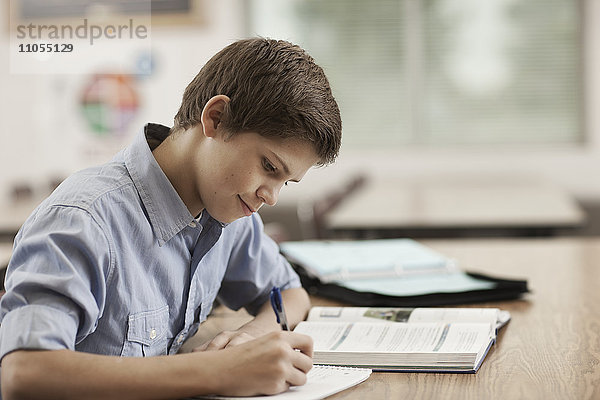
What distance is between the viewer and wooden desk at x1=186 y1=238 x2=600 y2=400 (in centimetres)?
104

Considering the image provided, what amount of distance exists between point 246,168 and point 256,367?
0.28m

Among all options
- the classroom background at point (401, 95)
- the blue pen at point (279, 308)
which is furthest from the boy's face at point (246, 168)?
the classroom background at point (401, 95)

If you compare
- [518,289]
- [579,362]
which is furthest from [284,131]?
[518,289]

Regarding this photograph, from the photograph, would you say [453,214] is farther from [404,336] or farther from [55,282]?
[55,282]

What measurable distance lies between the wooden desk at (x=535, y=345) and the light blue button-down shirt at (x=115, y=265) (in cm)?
14

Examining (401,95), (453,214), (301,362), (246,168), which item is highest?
(401,95)

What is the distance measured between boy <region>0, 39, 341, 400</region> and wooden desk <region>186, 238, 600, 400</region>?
127 mm

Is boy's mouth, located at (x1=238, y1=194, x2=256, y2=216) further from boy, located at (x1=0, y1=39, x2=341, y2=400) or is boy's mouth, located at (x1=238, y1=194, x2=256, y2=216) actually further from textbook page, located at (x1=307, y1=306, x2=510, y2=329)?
textbook page, located at (x1=307, y1=306, x2=510, y2=329)

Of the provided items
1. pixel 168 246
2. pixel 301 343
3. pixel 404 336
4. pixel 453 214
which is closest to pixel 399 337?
pixel 404 336

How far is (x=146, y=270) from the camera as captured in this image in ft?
3.66

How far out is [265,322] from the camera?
1.37 metres

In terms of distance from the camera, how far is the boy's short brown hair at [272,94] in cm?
108

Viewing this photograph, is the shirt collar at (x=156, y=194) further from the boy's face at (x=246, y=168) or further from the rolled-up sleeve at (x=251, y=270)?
the rolled-up sleeve at (x=251, y=270)

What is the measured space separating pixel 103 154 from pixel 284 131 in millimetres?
4388
